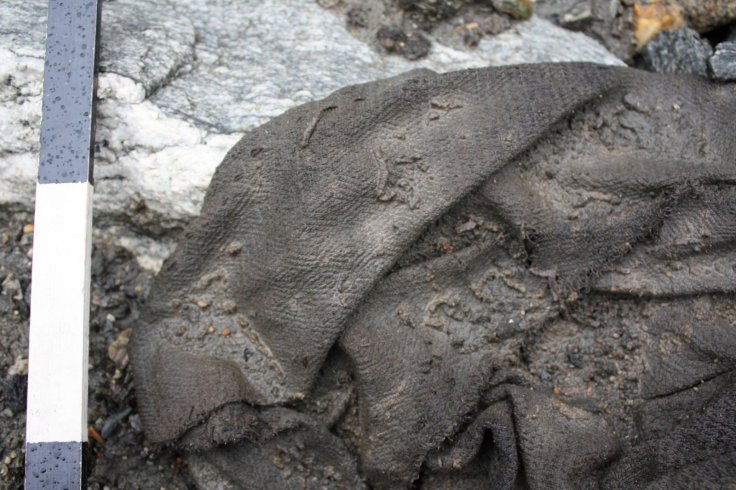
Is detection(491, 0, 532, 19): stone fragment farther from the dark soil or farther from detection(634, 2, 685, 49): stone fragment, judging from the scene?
the dark soil

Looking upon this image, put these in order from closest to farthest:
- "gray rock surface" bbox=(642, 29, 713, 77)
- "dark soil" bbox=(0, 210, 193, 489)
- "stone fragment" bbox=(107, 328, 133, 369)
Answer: "dark soil" bbox=(0, 210, 193, 489) < "stone fragment" bbox=(107, 328, 133, 369) < "gray rock surface" bbox=(642, 29, 713, 77)

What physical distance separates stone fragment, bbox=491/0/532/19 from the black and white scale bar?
1325 mm

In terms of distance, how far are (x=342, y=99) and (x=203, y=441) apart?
39.0 inches

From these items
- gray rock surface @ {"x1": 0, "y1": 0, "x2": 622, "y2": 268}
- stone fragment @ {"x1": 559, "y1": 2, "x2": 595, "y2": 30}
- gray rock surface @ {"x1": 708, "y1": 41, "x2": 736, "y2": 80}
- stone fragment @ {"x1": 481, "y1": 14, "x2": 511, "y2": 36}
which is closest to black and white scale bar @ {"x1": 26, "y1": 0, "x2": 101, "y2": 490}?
gray rock surface @ {"x1": 0, "y1": 0, "x2": 622, "y2": 268}

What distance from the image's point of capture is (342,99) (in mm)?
1967

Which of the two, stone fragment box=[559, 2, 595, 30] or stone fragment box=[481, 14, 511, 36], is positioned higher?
stone fragment box=[559, 2, 595, 30]

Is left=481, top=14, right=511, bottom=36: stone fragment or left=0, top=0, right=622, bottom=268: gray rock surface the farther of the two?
left=481, top=14, right=511, bottom=36: stone fragment

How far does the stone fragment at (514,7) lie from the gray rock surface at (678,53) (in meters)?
0.47

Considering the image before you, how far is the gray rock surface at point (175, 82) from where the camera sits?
2.04 meters

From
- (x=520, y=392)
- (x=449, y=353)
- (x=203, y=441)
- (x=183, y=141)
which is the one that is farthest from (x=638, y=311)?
(x=183, y=141)

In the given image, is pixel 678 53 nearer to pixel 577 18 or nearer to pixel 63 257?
pixel 577 18

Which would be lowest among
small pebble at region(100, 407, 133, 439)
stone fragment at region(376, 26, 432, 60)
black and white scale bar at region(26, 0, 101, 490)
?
small pebble at region(100, 407, 133, 439)

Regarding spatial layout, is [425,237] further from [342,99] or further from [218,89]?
[218,89]

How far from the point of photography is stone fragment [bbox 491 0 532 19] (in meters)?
2.47
